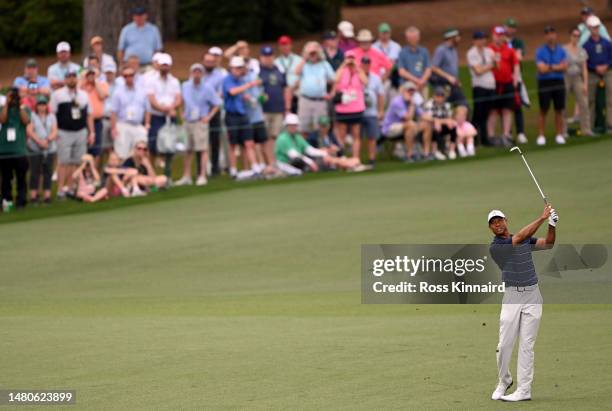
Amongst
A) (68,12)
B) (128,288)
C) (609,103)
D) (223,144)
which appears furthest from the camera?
(68,12)

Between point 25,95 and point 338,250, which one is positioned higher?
point 25,95

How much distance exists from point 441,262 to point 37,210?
921 centimetres

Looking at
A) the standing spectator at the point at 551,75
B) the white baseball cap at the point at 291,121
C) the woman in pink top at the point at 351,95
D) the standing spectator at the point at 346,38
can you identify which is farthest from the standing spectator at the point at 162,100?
the standing spectator at the point at 551,75

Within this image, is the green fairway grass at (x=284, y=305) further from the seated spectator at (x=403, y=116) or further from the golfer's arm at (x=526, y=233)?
the golfer's arm at (x=526, y=233)

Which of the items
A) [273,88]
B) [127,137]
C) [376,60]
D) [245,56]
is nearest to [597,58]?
[376,60]

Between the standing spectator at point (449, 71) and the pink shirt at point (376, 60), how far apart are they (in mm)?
846

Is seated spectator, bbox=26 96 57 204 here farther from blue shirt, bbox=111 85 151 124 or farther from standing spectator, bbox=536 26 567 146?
standing spectator, bbox=536 26 567 146

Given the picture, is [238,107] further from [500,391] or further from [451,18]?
[451,18]

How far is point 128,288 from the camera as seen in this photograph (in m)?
16.8

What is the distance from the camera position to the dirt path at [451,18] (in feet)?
130

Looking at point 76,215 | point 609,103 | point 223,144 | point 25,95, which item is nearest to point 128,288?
point 76,215

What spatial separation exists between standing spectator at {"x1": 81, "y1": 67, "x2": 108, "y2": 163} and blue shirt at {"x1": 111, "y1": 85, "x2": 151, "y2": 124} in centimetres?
34

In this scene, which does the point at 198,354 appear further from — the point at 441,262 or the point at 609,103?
the point at 609,103

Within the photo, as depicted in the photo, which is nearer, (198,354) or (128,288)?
(198,354)
